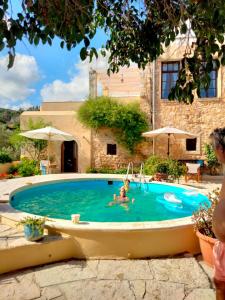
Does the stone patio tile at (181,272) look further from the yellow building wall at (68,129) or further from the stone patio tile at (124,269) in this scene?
the yellow building wall at (68,129)

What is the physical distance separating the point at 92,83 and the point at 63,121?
2988 mm

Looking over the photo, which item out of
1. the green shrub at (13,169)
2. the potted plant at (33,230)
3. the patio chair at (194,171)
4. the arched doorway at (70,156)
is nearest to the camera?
the potted plant at (33,230)

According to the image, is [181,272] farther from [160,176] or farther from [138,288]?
[160,176]

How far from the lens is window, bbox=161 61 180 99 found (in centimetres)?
1591

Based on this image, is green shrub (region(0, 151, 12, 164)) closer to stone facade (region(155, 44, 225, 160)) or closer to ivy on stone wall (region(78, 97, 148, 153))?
ivy on stone wall (region(78, 97, 148, 153))

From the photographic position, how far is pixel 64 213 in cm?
823

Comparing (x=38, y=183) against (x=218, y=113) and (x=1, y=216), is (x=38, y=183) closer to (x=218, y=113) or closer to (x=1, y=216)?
(x=1, y=216)

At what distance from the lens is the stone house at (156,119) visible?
15484 mm

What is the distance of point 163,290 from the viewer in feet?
11.9

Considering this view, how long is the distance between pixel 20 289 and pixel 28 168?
35.5ft

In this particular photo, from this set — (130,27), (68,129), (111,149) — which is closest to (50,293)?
(130,27)

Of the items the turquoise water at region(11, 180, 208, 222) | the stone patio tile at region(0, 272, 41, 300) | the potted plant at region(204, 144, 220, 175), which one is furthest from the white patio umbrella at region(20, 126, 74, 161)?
Result: the stone patio tile at region(0, 272, 41, 300)

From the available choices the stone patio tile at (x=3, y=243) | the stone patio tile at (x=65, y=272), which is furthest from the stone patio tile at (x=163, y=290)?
the stone patio tile at (x=3, y=243)

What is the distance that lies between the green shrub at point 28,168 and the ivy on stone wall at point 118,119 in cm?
367
